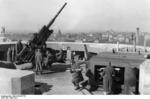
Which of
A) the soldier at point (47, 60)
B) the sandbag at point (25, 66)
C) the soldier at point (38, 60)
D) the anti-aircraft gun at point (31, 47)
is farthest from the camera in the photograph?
the anti-aircraft gun at point (31, 47)

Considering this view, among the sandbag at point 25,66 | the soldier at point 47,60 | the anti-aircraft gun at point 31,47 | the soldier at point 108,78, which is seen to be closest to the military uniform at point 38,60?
the soldier at point 47,60

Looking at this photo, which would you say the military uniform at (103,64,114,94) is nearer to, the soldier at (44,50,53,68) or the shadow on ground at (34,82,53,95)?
the shadow on ground at (34,82,53,95)

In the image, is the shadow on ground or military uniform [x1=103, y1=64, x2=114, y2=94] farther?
the shadow on ground

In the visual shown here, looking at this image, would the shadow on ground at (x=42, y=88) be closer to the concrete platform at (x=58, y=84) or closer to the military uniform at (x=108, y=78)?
the concrete platform at (x=58, y=84)

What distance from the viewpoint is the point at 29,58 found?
13.7 meters

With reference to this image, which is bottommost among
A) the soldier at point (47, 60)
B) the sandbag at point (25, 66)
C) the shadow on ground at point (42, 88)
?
the shadow on ground at point (42, 88)

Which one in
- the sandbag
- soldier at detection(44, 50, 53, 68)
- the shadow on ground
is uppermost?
soldier at detection(44, 50, 53, 68)

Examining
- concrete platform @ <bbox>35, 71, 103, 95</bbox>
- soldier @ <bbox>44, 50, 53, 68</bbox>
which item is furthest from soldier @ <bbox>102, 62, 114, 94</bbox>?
soldier @ <bbox>44, 50, 53, 68</bbox>

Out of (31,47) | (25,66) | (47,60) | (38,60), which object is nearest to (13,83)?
(38,60)

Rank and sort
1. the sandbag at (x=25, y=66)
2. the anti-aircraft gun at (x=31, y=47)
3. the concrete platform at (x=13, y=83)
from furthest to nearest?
the anti-aircraft gun at (x=31, y=47), the sandbag at (x=25, y=66), the concrete platform at (x=13, y=83)

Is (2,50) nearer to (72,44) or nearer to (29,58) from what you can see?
(29,58)

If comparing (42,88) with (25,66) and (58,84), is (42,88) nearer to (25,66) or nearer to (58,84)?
(58,84)

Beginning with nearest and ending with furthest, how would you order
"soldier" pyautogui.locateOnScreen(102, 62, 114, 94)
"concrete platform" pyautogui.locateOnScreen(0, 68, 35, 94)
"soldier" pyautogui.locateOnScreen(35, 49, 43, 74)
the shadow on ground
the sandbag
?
"concrete platform" pyautogui.locateOnScreen(0, 68, 35, 94) < "soldier" pyautogui.locateOnScreen(102, 62, 114, 94) < the shadow on ground < "soldier" pyautogui.locateOnScreen(35, 49, 43, 74) < the sandbag

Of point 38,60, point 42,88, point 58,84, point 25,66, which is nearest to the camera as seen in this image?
point 42,88
